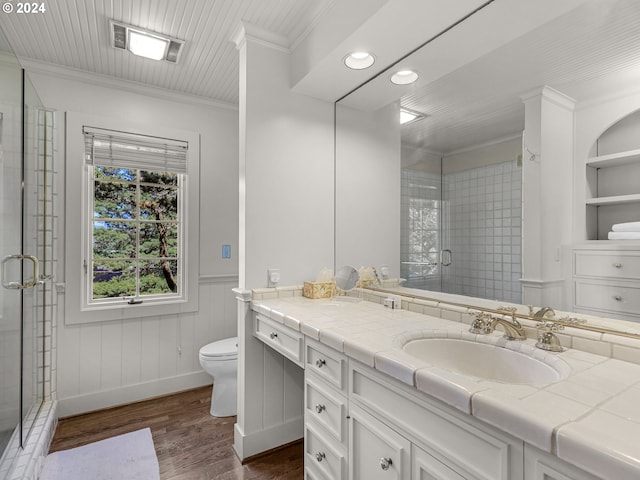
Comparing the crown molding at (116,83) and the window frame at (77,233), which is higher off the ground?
the crown molding at (116,83)

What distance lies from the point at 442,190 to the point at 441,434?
1.09 metres

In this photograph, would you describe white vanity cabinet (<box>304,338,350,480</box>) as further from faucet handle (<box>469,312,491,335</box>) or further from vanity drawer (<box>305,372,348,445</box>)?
faucet handle (<box>469,312,491,335</box>)

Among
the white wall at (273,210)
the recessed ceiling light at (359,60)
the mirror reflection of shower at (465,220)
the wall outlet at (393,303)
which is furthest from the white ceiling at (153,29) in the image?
the wall outlet at (393,303)

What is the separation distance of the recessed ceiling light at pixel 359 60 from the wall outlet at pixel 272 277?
4.05ft

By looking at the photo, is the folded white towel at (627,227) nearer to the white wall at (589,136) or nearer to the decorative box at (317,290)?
the white wall at (589,136)

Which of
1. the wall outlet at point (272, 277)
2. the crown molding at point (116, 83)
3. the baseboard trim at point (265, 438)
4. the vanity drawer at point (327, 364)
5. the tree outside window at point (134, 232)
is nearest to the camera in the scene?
the vanity drawer at point (327, 364)

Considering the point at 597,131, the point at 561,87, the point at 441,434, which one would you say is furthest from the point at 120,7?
the point at 441,434

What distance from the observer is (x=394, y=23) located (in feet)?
4.85

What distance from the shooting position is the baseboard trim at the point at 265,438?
196 cm

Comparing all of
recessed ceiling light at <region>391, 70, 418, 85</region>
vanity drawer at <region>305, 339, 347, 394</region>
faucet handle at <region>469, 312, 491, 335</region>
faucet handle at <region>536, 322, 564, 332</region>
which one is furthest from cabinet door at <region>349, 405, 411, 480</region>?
recessed ceiling light at <region>391, 70, 418, 85</region>

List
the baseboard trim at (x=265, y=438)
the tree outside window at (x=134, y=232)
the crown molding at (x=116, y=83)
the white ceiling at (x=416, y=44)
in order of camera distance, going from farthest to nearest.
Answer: the tree outside window at (x=134, y=232), the crown molding at (x=116, y=83), the baseboard trim at (x=265, y=438), the white ceiling at (x=416, y=44)

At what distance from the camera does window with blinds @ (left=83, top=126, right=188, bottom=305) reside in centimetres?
256

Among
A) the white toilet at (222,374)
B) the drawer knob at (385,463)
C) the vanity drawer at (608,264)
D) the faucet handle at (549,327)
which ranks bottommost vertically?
the white toilet at (222,374)

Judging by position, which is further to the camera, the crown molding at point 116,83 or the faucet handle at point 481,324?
the crown molding at point 116,83
